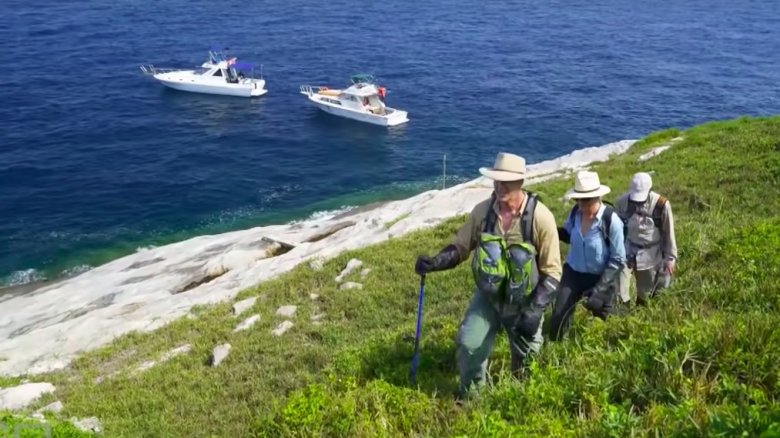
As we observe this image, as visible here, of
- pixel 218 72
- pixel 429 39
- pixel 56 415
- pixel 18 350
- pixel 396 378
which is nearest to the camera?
pixel 396 378

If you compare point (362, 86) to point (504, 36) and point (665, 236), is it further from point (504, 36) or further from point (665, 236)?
point (665, 236)

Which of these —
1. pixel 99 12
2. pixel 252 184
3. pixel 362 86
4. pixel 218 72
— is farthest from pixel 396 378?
pixel 99 12

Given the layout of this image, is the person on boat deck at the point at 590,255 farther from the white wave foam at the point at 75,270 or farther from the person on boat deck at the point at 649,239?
the white wave foam at the point at 75,270

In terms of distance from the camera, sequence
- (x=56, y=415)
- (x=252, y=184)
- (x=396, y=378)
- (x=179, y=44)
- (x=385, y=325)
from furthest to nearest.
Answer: (x=179, y=44) → (x=252, y=184) → (x=385, y=325) → (x=56, y=415) → (x=396, y=378)

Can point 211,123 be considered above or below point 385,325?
below

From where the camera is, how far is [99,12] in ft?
257

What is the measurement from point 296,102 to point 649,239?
49.3 m

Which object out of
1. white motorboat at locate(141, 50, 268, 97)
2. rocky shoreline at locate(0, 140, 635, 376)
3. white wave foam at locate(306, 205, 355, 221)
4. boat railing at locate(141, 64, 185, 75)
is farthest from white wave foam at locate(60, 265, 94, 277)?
boat railing at locate(141, 64, 185, 75)

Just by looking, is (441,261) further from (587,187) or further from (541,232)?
(587,187)

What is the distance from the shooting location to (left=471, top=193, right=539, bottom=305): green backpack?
6832 millimetres

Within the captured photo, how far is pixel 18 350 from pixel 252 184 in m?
23.5

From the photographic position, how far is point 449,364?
8.37 m

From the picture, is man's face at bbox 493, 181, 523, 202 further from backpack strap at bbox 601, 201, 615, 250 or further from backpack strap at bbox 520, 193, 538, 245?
backpack strap at bbox 601, 201, 615, 250


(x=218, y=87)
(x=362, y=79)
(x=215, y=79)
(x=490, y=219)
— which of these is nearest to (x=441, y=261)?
(x=490, y=219)
